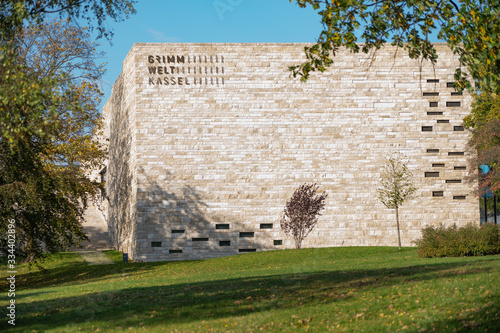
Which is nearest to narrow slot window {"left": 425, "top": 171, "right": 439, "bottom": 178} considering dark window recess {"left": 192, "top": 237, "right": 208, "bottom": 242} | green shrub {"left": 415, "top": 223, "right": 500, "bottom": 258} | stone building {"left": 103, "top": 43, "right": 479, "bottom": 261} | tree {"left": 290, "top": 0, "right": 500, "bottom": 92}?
stone building {"left": 103, "top": 43, "right": 479, "bottom": 261}

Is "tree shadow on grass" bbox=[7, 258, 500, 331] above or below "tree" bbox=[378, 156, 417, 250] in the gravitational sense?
below

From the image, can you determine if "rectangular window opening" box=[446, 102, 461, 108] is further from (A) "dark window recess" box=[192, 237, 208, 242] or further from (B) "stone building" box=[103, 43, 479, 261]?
(A) "dark window recess" box=[192, 237, 208, 242]

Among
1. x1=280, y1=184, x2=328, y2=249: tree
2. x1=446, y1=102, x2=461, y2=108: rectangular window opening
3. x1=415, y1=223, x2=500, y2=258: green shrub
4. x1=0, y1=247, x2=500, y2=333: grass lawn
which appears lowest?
x1=0, y1=247, x2=500, y2=333: grass lawn

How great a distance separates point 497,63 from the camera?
33.0 ft

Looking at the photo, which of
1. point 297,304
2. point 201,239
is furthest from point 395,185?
point 297,304

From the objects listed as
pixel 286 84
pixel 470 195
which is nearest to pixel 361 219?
pixel 470 195

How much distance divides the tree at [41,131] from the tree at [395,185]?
15.7 metres

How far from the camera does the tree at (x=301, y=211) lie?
1153 inches

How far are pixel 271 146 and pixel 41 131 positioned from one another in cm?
2102

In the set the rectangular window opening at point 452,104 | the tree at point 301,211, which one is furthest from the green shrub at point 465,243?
the rectangular window opening at point 452,104

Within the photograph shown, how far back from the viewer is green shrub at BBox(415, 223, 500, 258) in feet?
73.2

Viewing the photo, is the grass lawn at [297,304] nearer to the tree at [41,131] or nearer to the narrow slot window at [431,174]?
the tree at [41,131]

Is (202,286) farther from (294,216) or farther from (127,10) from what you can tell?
(294,216)

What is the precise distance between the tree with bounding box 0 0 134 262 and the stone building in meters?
3.44
